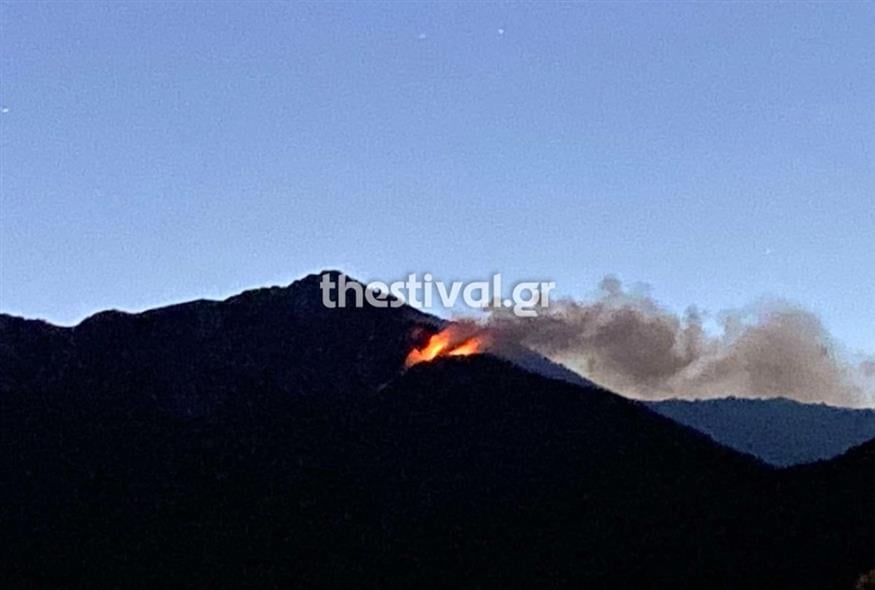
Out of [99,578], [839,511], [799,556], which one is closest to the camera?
[799,556]

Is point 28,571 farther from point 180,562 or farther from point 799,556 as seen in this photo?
point 799,556

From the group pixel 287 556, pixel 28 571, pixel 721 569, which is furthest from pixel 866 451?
pixel 28 571

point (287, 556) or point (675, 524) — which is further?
point (287, 556)

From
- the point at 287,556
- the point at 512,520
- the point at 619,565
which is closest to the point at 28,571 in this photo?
the point at 287,556

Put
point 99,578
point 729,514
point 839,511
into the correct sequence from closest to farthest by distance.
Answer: point 839,511, point 729,514, point 99,578

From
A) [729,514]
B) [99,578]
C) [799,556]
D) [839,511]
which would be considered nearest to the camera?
[799,556]

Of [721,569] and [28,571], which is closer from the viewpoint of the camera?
[721,569]

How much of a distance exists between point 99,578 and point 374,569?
36.9 metres

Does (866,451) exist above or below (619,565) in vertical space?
above

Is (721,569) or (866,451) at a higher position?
(866,451)

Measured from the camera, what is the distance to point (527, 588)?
171250 millimetres

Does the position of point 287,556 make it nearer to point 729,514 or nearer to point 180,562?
point 180,562

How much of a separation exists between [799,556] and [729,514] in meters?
29.4

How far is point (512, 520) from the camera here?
199m
